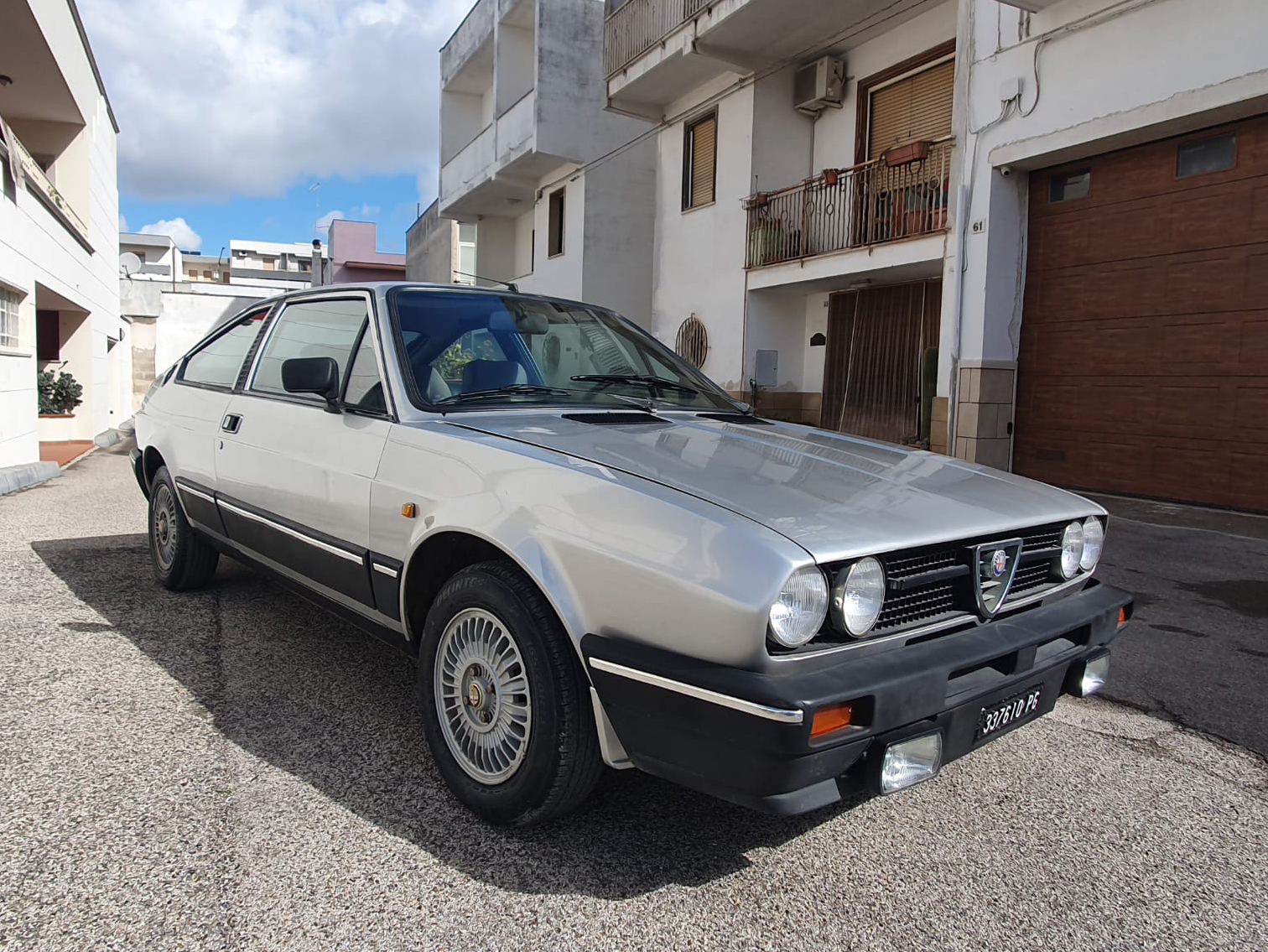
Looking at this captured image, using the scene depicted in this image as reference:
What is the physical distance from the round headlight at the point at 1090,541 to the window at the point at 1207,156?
21.3 feet

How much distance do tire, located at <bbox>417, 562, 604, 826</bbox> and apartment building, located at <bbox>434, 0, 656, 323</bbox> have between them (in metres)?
14.2

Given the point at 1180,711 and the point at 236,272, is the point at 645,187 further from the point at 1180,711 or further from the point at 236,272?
the point at 236,272

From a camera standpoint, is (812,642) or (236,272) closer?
(812,642)

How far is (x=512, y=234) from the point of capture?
23375mm

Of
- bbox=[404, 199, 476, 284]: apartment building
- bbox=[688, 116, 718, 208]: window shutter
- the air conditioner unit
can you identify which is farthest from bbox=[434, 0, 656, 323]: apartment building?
the air conditioner unit

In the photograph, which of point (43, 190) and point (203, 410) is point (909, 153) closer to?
point (203, 410)

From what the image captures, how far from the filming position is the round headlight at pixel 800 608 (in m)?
1.92

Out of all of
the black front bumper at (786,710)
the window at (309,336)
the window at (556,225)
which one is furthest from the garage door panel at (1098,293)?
the window at (556,225)

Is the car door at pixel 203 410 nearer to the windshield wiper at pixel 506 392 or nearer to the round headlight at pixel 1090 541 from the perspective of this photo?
the windshield wiper at pixel 506 392

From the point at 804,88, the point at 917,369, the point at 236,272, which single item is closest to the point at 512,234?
the point at 804,88

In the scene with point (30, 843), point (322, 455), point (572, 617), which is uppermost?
point (322, 455)

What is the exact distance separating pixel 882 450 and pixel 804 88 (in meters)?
11.3

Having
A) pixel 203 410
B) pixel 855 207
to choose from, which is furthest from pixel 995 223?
pixel 203 410

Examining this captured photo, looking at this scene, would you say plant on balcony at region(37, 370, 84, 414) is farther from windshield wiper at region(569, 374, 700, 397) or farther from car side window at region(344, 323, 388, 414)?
windshield wiper at region(569, 374, 700, 397)
